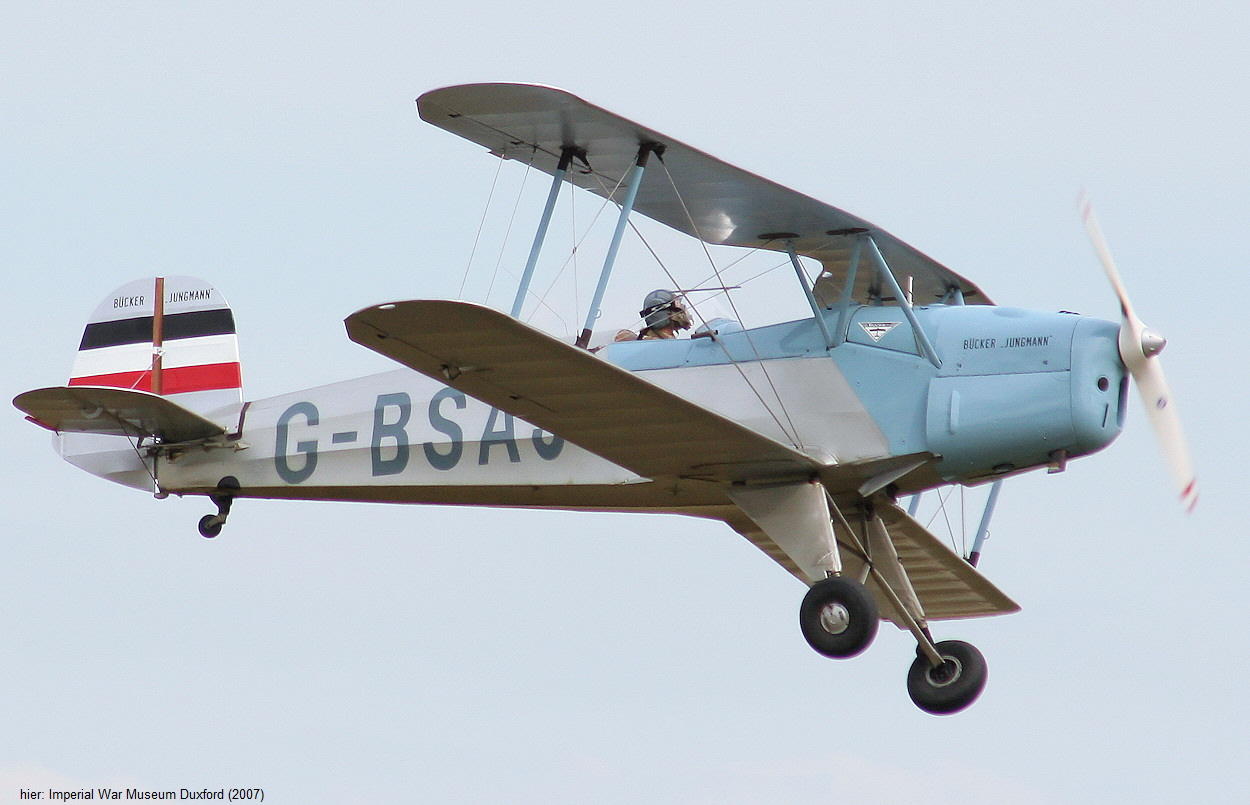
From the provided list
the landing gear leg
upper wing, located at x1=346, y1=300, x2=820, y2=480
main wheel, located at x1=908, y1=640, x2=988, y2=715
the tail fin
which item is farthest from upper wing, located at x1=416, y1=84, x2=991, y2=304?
the tail fin

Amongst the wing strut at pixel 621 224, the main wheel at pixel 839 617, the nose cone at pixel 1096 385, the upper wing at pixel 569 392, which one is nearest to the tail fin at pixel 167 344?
the upper wing at pixel 569 392

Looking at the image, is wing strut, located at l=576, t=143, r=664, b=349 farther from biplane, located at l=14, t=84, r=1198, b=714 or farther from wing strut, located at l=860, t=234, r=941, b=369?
wing strut, located at l=860, t=234, r=941, b=369

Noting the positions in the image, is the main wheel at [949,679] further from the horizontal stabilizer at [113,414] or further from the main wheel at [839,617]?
the horizontal stabilizer at [113,414]

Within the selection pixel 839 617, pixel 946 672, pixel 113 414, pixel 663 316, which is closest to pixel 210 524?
pixel 113 414

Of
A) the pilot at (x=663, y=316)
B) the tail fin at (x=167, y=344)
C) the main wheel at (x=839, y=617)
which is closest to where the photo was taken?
the main wheel at (x=839, y=617)

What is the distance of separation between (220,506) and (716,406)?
3901 mm

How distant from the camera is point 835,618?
1084 cm

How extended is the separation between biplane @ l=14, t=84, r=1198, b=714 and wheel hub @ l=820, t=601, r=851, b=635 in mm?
15

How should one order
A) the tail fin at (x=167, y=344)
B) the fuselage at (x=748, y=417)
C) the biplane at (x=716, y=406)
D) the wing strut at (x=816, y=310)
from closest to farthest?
the biplane at (x=716, y=406) → the fuselage at (x=748, y=417) → the wing strut at (x=816, y=310) → the tail fin at (x=167, y=344)

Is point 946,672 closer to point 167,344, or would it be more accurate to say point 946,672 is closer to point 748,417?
point 748,417

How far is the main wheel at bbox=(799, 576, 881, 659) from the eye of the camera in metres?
10.7

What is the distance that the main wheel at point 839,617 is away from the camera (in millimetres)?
10742

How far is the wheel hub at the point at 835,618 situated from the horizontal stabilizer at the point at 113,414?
4.86 m

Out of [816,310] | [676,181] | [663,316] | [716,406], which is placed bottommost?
[716,406]
